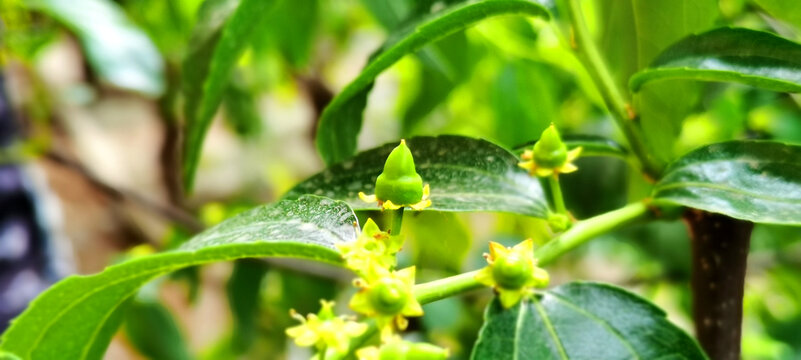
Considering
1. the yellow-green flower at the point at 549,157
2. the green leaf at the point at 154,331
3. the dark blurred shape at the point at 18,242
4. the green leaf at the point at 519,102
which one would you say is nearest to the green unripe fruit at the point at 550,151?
the yellow-green flower at the point at 549,157

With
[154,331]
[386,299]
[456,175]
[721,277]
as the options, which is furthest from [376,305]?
[154,331]

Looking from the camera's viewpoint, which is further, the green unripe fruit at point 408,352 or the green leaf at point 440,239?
the green leaf at point 440,239

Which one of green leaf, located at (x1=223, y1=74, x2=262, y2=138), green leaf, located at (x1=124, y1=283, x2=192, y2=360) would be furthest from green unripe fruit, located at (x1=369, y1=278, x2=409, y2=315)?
green leaf, located at (x1=223, y1=74, x2=262, y2=138)

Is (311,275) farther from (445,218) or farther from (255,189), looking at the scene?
(255,189)

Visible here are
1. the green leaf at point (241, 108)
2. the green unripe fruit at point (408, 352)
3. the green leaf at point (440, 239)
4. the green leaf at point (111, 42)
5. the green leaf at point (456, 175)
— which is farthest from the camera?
the green leaf at point (241, 108)

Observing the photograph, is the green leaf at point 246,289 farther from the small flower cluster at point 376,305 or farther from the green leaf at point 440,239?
the small flower cluster at point 376,305

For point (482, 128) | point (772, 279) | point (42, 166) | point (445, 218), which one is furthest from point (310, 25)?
point (42, 166)
